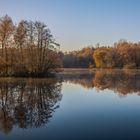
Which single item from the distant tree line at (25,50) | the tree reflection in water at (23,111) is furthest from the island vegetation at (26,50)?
the tree reflection in water at (23,111)

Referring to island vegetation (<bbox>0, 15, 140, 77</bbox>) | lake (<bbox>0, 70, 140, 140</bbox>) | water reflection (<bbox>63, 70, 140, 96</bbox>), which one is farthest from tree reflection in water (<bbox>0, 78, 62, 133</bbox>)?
island vegetation (<bbox>0, 15, 140, 77</bbox>)

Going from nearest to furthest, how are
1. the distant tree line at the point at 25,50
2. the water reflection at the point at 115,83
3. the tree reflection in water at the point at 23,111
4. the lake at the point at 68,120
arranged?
the lake at the point at 68,120, the tree reflection in water at the point at 23,111, the water reflection at the point at 115,83, the distant tree line at the point at 25,50

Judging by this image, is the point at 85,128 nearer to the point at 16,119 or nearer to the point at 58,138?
the point at 58,138

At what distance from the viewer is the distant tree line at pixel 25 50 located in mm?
42688

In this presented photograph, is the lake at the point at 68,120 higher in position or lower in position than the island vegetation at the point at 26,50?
lower

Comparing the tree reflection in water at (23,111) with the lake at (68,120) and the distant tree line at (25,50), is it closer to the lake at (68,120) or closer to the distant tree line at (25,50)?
the lake at (68,120)

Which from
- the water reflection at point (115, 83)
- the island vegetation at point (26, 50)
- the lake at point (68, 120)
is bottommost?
the lake at point (68, 120)

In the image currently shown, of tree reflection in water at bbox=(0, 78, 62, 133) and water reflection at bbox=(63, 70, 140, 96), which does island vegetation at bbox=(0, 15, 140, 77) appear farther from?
tree reflection in water at bbox=(0, 78, 62, 133)

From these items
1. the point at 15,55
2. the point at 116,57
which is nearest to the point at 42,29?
the point at 15,55

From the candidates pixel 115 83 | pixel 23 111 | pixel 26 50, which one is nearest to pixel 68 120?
pixel 23 111

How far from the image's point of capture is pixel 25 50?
44969 mm

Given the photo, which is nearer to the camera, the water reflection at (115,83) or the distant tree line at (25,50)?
the water reflection at (115,83)

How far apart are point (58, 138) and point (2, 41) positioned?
3609 cm

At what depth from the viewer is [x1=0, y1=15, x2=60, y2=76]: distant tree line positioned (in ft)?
140
